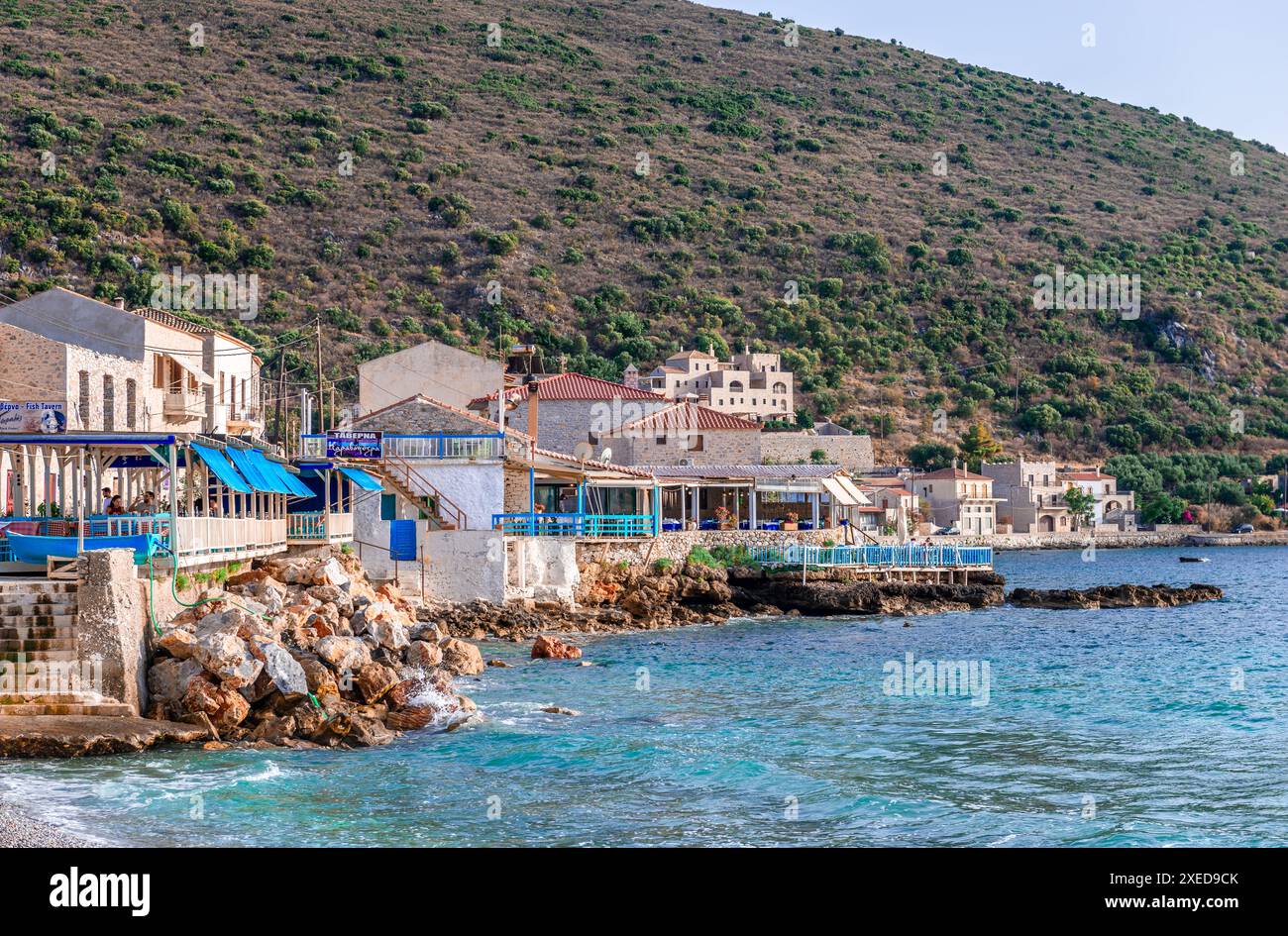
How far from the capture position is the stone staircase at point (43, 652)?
1944 cm

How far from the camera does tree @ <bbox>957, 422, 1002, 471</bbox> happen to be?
103312 millimetres

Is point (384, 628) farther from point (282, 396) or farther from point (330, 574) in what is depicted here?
point (282, 396)

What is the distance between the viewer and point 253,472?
27844 mm

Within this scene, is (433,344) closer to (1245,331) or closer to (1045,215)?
(1245,331)

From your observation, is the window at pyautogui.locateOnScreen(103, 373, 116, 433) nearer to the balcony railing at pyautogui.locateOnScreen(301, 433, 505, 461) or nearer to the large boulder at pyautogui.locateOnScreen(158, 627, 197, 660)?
the balcony railing at pyautogui.locateOnScreen(301, 433, 505, 461)

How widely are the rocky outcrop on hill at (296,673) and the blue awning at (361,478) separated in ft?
29.0

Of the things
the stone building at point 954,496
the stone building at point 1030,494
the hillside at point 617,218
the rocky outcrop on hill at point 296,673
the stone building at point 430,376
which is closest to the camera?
the rocky outcrop on hill at point 296,673

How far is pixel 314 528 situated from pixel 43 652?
15680 millimetres

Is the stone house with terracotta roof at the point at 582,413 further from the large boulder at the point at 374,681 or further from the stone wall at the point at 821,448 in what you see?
the large boulder at the point at 374,681

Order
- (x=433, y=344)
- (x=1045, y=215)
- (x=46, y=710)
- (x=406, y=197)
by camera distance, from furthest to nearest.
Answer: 1. (x=1045, y=215)
2. (x=406, y=197)
3. (x=433, y=344)
4. (x=46, y=710)

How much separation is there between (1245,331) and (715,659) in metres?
113

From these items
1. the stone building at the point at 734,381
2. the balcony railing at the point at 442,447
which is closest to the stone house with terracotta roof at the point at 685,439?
the balcony railing at the point at 442,447

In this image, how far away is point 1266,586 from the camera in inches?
2645
